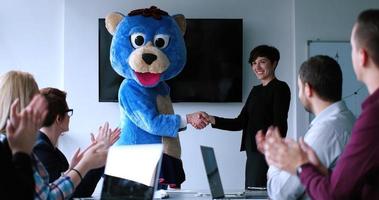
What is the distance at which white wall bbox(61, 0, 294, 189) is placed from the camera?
479cm

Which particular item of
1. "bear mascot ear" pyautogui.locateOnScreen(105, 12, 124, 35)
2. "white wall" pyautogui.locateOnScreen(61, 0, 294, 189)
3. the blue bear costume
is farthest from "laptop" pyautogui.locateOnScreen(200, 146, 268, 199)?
"white wall" pyautogui.locateOnScreen(61, 0, 294, 189)

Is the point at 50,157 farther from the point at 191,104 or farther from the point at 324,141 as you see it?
the point at 191,104

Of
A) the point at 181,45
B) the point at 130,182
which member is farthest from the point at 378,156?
the point at 181,45

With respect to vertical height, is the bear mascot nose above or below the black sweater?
above

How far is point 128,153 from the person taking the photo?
6.44 ft

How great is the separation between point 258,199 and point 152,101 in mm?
1256

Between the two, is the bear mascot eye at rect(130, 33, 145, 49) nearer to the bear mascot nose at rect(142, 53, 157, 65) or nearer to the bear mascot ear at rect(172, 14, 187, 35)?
the bear mascot nose at rect(142, 53, 157, 65)

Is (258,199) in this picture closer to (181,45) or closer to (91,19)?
(181,45)

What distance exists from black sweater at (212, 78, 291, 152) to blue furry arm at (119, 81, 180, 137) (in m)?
0.48

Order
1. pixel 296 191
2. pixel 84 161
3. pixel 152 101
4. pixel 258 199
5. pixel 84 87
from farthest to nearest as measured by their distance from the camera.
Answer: pixel 84 87, pixel 152 101, pixel 258 199, pixel 84 161, pixel 296 191

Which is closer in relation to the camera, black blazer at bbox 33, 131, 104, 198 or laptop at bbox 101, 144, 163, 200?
laptop at bbox 101, 144, 163, 200

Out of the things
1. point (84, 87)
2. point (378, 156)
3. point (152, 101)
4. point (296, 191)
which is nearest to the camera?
point (378, 156)

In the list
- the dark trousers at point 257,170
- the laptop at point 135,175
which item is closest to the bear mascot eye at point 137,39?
the dark trousers at point 257,170

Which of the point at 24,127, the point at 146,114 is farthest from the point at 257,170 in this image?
the point at 24,127
